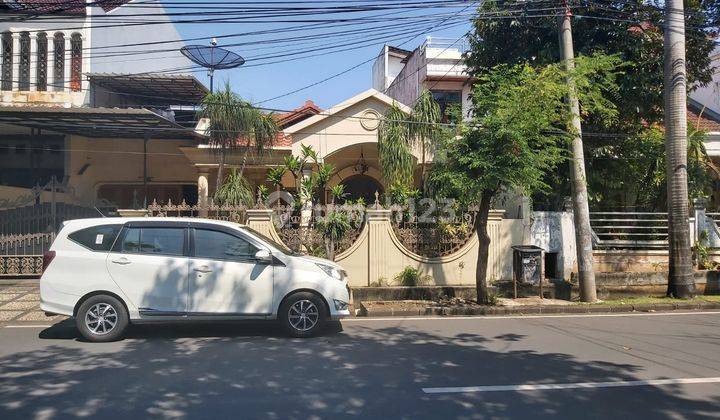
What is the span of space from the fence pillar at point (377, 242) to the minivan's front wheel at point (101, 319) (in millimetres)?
5753

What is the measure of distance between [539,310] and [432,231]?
2.95 metres

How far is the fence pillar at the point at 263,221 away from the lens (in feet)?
38.5

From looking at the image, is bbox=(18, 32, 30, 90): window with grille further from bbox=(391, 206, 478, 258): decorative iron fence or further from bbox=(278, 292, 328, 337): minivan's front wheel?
bbox=(278, 292, 328, 337): minivan's front wheel

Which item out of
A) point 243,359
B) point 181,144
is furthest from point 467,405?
point 181,144

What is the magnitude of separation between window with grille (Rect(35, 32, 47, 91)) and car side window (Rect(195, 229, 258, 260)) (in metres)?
12.4

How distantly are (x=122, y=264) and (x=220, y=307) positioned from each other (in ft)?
4.94

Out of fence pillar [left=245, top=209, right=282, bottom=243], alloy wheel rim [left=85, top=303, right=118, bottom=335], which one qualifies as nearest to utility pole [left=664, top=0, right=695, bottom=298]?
fence pillar [left=245, top=209, right=282, bottom=243]

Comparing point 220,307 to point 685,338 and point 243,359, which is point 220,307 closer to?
point 243,359

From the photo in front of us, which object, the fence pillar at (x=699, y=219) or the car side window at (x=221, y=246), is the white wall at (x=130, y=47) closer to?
the car side window at (x=221, y=246)

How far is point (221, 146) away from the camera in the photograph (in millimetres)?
14430

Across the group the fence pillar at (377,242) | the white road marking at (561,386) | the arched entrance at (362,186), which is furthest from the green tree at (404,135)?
the white road marking at (561,386)

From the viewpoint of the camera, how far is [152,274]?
24.6 ft

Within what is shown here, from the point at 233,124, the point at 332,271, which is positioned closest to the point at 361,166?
the point at 233,124

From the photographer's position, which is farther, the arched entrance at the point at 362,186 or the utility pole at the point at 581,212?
the arched entrance at the point at 362,186
